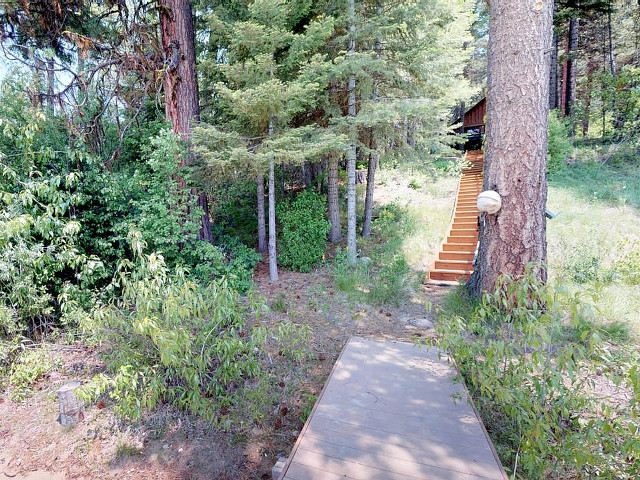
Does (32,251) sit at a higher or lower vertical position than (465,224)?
higher

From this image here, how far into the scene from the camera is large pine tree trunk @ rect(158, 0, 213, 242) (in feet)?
18.1

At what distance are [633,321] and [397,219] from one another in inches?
210

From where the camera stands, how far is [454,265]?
635 centimetres

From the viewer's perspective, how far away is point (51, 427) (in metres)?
2.94

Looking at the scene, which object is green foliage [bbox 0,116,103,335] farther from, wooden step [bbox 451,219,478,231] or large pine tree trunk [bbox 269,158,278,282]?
wooden step [bbox 451,219,478,231]

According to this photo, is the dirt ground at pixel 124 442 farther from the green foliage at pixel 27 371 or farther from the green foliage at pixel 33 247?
the green foliage at pixel 33 247

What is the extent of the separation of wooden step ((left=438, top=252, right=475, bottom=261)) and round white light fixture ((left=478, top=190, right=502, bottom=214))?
8.75 feet

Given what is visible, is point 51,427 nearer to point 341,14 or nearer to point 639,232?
point 341,14

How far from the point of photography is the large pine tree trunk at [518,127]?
12.6ft

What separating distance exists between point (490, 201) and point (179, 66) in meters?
5.73

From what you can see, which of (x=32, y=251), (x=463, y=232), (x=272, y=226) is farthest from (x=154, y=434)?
(x=463, y=232)

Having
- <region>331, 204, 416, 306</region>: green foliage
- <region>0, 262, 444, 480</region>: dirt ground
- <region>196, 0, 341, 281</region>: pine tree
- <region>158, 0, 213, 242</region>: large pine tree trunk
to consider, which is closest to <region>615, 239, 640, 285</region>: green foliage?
<region>331, 204, 416, 306</region>: green foliage

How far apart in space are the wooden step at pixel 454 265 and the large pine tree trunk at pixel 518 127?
2.13 meters

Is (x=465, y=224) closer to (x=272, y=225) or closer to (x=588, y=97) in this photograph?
(x=272, y=225)
